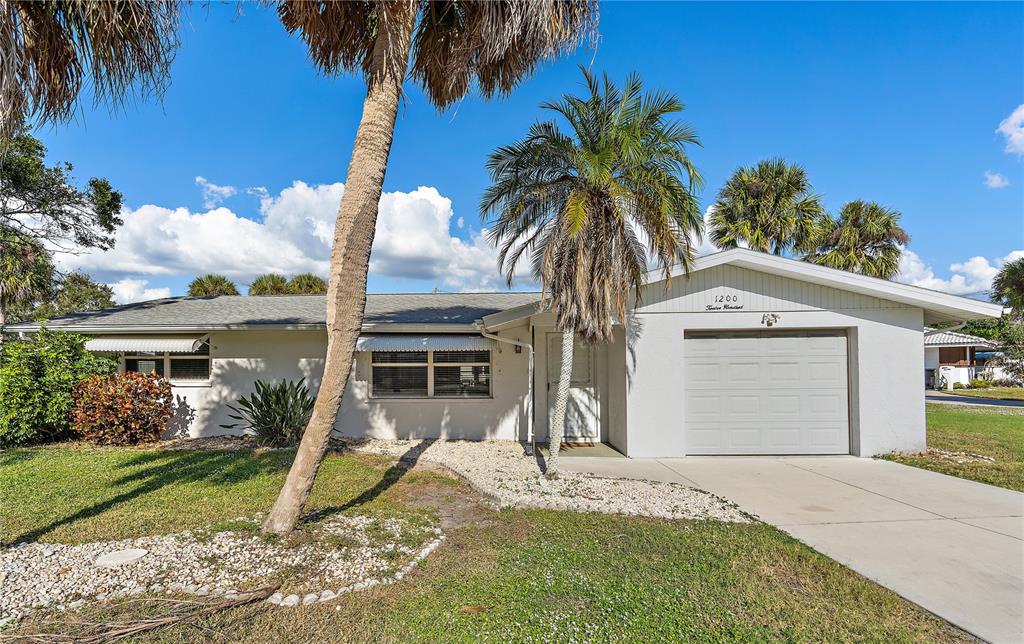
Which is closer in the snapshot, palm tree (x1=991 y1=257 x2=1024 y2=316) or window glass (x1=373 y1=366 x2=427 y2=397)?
window glass (x1=373 y1=366 x2=427 y2=397)

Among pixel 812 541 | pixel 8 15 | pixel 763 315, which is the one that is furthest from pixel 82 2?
pixel 763 315

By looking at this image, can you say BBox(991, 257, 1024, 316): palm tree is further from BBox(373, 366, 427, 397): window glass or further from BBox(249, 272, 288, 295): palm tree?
BBox(249, 272, 288, 295): palm tree

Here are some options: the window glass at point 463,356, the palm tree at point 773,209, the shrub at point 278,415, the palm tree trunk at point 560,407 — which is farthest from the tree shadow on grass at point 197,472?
the palm tree at point 773,209

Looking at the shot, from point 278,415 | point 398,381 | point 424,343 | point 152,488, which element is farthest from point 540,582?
point 278,415

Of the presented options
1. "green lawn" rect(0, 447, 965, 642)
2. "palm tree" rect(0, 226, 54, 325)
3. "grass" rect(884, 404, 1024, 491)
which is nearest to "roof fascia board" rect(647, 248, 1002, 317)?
"grass" rect(884, 404, 1024, 491)

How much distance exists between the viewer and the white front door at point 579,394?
11.6 meters

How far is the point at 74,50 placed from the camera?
A: 13.9ft

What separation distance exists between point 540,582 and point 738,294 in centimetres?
757

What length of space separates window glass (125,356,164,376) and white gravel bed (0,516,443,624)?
7.82 meters

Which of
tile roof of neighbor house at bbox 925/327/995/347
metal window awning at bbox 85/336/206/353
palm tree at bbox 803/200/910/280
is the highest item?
palm tree at bbox 803/200/910/280

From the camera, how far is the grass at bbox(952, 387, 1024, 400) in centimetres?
2402

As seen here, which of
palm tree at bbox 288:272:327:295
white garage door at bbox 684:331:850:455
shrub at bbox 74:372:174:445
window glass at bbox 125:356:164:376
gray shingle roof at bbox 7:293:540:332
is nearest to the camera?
white garage door at bbox 684:331:850:455

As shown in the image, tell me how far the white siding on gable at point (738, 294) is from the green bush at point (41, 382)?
12.5 meters

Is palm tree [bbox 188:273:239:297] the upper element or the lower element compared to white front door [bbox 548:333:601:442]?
upper
